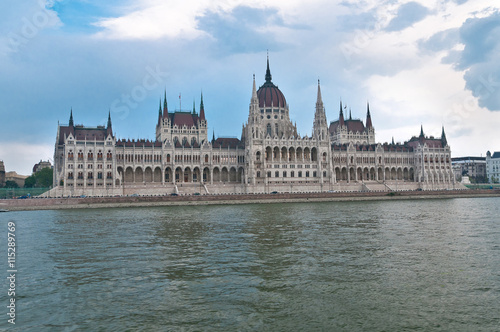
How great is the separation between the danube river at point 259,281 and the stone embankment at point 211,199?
38.0 metres

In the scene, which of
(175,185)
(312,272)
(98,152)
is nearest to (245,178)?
(175,185)

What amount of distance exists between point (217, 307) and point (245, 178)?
294ft

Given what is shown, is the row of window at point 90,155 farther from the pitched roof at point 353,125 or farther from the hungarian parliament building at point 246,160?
the pitched roof at point 353,125

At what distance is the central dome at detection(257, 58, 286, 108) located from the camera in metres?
126

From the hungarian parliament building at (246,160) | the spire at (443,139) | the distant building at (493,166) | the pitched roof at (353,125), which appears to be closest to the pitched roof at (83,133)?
the hungarian parliament building at (246,160)

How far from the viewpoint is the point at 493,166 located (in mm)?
184250

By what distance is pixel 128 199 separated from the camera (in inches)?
3068

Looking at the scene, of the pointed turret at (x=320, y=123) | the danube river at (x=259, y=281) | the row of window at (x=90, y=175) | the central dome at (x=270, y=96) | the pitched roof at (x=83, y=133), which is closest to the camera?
the danube river at (x=259, y=281)

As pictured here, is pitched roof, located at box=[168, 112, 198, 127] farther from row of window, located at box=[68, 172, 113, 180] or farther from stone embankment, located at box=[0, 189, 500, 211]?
stone embankment, located at box=[0, 189, 500, 211]

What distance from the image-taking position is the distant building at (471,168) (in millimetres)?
188000

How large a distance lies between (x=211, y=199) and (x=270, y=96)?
5462cm

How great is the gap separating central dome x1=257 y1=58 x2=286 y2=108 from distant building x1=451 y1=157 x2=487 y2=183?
10209 cm

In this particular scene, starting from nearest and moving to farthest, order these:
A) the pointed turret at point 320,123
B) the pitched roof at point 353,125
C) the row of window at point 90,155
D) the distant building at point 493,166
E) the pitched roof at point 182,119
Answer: the row of window at point 90,155 < the pointed turret at point 320,123 < the pitched roof at point 182,119 < the pitched roof at point 353,125 < the distant building at point 493,166

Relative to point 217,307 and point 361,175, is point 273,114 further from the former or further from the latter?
point 217,307
